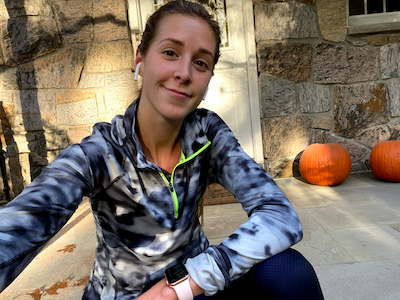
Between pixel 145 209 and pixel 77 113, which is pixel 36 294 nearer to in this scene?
pixel 145 209

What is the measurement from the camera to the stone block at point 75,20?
309 centimetres

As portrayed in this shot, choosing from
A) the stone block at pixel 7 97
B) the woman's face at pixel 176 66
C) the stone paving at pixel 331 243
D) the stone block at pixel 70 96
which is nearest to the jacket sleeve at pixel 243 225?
the woman's face at pixel 176 66

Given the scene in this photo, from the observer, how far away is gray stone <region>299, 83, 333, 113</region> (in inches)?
135

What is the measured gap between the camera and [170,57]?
986 mm

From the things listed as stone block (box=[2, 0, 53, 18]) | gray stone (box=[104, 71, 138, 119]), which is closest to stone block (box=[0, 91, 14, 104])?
stone block (box=[2, 0, 53, 18])

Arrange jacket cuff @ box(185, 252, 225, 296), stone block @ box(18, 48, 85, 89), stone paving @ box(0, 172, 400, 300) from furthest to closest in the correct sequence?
stone block @ box(18, 48, 85, 89) → stone paving @ box(0, 172, 400, 300) → jacket cuff @ box(185, 252, 225, 296)

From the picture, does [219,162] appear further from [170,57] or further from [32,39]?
[32,39]

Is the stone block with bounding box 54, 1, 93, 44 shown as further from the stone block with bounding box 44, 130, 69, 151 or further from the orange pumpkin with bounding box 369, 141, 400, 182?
the orange pumpkin with bounding box 369, 141, 400, 182

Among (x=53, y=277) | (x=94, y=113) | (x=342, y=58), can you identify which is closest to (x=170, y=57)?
(x=53, y=277)

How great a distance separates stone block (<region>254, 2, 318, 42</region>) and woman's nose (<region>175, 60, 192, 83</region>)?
8.63 feet

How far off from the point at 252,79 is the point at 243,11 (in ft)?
2.59

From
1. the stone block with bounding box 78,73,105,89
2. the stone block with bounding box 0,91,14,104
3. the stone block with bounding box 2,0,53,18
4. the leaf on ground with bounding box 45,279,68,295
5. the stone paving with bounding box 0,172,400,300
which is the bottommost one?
the stone paving with bounding box 0,172,400,300

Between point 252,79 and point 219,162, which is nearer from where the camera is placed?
point 219,162

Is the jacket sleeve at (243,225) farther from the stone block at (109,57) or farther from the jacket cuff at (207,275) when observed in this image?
the stone block at (109,57)
